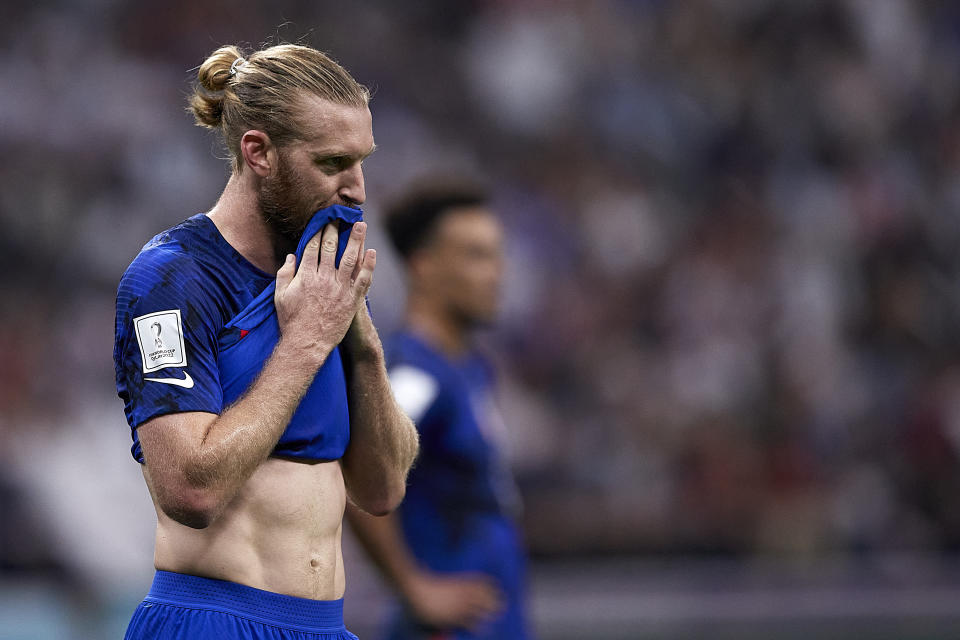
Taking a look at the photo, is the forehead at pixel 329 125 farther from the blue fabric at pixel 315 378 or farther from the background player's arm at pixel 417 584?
the background player's arm at pixel 417 584

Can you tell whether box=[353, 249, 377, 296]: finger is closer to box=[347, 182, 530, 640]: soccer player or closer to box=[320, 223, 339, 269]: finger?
box=[320, 223, 339, 269]: finger

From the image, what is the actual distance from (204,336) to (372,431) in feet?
1.53

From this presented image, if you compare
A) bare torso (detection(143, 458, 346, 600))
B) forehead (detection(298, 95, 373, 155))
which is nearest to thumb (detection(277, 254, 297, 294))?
forehead (detection(298, 95, 373, 155))

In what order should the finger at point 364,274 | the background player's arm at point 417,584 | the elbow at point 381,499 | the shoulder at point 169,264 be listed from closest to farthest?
1. the shoulder at point 169,264
2. the finger at point 364,274
3. the elbow at point 381,499
4. the background player's arm at point 417,584

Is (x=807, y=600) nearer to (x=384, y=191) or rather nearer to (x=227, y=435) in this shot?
(x=384, y=191)

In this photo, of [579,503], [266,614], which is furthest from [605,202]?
[266,614]

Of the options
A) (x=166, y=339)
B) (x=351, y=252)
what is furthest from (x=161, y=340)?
(x=351, y=252)

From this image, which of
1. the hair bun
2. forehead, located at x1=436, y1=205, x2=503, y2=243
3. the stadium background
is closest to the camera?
the hair bun

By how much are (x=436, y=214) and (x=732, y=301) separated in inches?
230

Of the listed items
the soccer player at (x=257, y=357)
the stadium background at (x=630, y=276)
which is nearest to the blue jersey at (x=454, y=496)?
the soccer player at (x=257, y=357)

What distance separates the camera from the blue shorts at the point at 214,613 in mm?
2602

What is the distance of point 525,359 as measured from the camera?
10055 millimetres

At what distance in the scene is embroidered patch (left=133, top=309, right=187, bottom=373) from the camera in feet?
8.27

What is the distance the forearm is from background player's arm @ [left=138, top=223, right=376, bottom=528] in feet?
0.53
